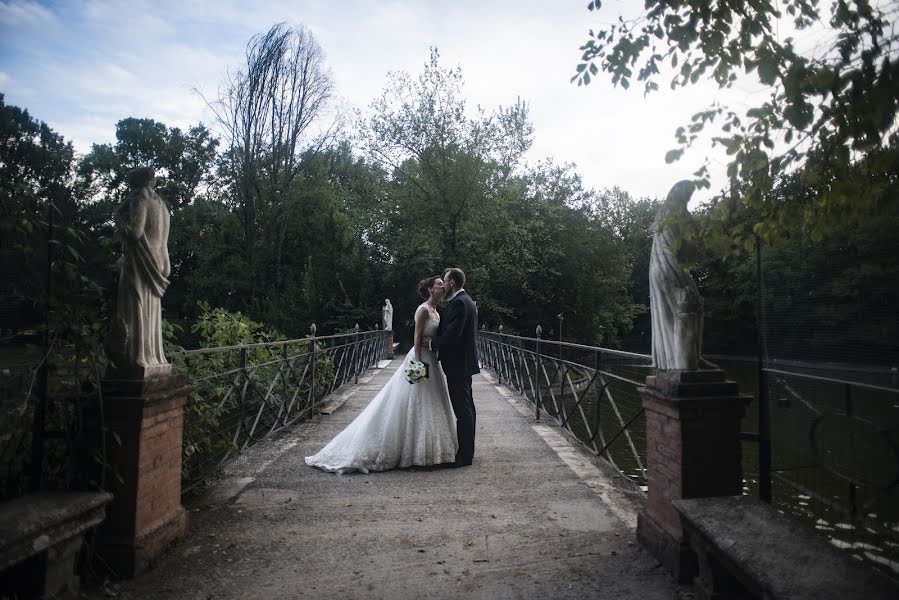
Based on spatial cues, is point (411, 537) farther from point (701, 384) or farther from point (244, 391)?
point (244, 391)

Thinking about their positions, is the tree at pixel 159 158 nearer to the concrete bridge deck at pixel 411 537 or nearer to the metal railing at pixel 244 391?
the metal railing at pixel 244 391

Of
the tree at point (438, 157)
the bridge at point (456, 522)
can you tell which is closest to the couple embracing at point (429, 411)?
the bridge at point (456, 522)

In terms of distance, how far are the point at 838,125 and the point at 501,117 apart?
27090 millimetres

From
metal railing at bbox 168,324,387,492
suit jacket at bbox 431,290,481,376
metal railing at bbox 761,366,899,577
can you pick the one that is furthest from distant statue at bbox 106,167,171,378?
metal railing at bbox 761,366,899,577

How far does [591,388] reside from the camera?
256 inches

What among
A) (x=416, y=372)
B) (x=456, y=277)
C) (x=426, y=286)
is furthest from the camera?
(x=426, y=286)

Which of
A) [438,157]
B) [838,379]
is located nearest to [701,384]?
[838,379]

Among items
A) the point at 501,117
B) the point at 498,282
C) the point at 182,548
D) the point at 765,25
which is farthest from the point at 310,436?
the point at 501,117

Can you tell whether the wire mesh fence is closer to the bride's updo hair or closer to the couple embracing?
the couple embracing

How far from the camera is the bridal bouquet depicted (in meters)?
5.52

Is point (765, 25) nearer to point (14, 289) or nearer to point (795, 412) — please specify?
point (795, 412)

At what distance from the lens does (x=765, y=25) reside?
2.97 meters

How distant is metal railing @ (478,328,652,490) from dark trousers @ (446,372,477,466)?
125 cm

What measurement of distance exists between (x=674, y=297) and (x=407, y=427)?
3025mm
